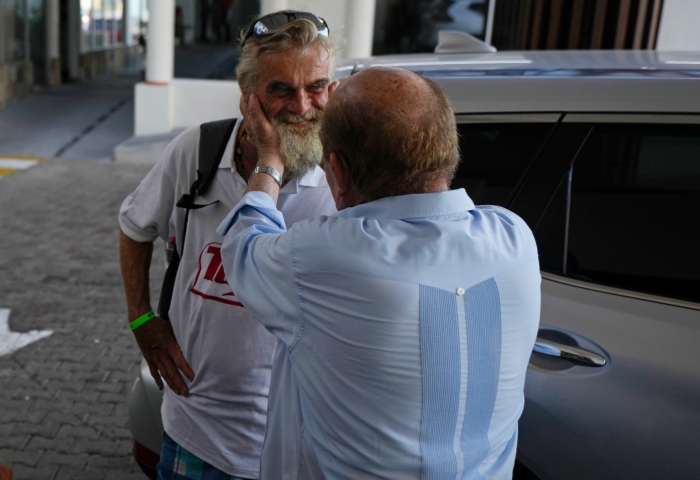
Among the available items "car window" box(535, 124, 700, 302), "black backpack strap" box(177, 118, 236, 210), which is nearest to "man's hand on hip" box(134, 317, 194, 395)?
"black backpack strap" box(177, 118, 236, 210)

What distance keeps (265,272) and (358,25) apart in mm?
9918

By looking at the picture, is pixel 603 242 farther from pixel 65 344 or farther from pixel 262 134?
pixel 65 344

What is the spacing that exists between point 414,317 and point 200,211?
0.89 meters

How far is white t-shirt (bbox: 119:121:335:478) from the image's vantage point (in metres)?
2.06

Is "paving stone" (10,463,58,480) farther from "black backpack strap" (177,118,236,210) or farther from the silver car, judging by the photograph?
the silver car

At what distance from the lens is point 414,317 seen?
1393 millimetres

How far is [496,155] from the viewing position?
233 cm

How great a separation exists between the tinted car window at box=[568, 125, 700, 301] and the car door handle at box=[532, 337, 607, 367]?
0.21 m

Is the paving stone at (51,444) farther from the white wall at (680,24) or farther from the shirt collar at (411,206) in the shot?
the white wall at (680,24)

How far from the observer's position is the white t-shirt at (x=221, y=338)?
6.77 feet

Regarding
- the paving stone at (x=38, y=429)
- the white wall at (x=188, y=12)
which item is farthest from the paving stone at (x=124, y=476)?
the white wall at (x=188, y=12)

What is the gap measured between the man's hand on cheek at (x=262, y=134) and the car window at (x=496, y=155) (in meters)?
0.65

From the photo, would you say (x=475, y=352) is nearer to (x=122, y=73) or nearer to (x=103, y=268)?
(x=103, y=268)

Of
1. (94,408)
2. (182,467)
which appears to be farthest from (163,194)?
(94,408)
